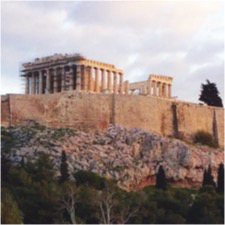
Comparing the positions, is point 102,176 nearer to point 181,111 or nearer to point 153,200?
point 153,200

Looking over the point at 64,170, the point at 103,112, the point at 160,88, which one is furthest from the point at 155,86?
the point at 64,170

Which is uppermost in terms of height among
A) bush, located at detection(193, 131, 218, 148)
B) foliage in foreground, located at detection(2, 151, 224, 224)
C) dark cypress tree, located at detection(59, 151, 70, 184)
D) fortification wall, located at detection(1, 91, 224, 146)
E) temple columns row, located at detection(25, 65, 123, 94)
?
temple columns row, located at detection(25, 65, 123, 94)

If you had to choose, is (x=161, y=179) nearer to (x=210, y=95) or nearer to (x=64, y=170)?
(x=64, y=170)

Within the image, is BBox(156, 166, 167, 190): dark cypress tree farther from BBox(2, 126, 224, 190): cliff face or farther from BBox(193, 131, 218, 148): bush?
BBox(193, 131, 218, 148): bush

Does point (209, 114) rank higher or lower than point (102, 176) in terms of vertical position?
higher

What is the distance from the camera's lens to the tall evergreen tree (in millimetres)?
54469

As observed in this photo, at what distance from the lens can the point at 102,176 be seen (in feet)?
132

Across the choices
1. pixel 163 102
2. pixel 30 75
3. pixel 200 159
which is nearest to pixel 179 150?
pixel 200 159

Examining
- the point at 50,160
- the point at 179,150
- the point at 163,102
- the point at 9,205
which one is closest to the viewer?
the point at 9,205

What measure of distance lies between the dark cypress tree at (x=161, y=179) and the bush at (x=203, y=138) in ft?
23.8

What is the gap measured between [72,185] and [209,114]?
1731 cm

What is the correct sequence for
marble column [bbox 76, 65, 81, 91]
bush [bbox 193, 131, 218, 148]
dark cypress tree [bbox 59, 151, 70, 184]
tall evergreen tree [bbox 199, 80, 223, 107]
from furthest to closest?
tall evergreen tree [bbox 199, 80, 223, 107] → marble column [bbox 76, 65, 81, 91] → bush [bbox 193, 131, 218, 148] → dark cypress tree [bbox 59, 151, 70, 184]

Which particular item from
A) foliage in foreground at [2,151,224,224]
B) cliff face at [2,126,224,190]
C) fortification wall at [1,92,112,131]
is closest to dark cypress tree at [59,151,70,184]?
foliage in foreground at [2,151,224,224]

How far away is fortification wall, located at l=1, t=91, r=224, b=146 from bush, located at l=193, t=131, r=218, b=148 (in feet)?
1.03
